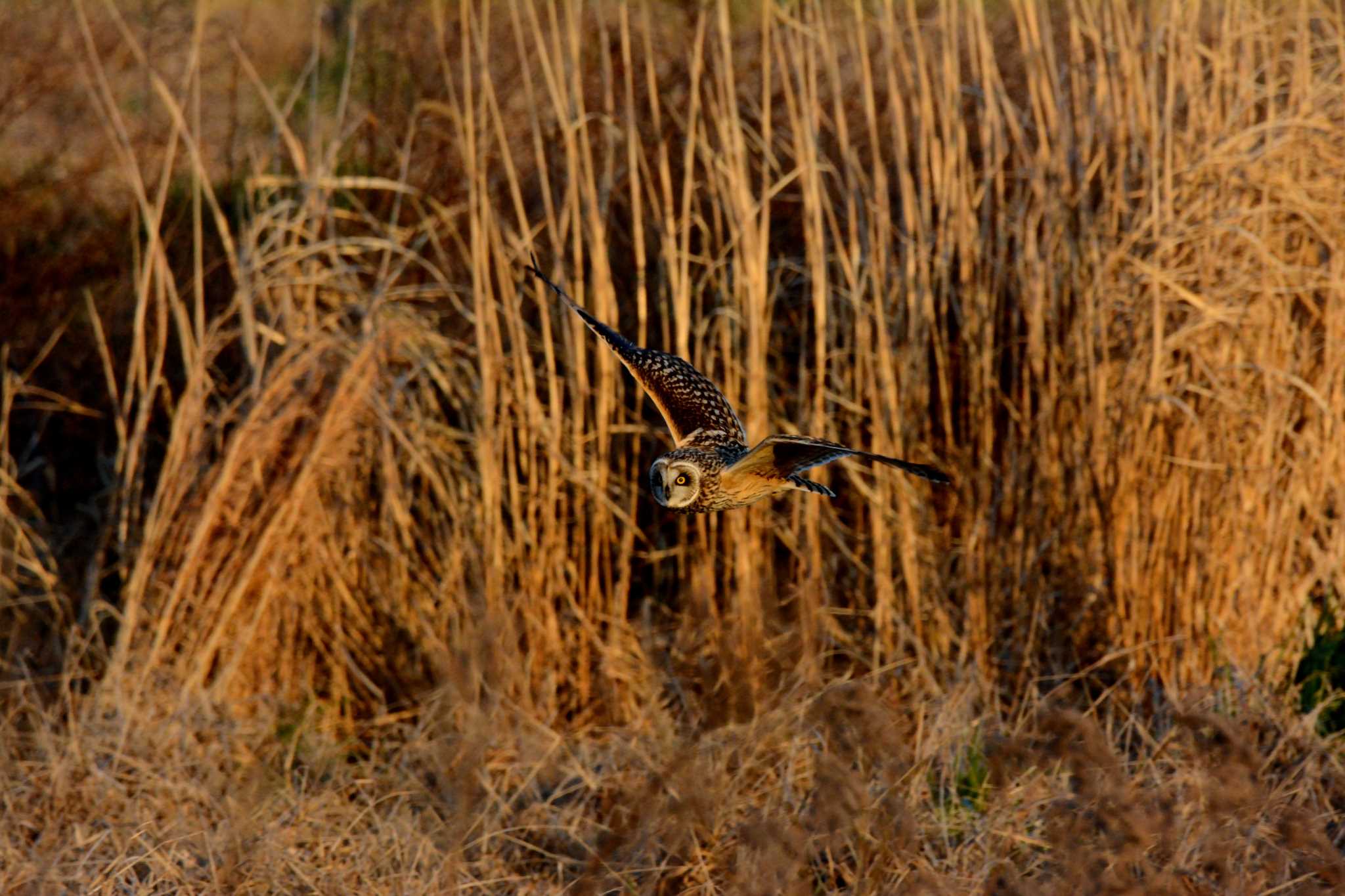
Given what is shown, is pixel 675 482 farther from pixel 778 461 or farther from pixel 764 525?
pixel 764 525

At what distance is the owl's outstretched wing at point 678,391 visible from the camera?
1.86 m

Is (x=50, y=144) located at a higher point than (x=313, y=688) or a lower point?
higher

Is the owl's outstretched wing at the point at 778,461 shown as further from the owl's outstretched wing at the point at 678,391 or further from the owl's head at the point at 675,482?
the owl's outstretched wing at the point at 678,391

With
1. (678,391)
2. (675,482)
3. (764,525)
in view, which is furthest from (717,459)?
(764,525)

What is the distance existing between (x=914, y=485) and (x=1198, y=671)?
0.66m

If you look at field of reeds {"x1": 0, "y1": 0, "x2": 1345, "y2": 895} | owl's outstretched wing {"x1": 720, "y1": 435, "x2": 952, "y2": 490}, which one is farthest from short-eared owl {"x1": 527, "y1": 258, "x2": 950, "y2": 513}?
field of reeds {"x1": 0, "y1": 0, "x2": 1345, "y2": 895}

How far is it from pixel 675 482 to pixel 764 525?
1715 mm

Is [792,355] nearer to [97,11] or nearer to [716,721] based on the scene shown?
[716,721]

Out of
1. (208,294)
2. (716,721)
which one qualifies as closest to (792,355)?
(716,721)

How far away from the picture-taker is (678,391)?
193 cm

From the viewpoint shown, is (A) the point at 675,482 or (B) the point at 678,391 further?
(B) the point at 678,391

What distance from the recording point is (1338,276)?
10.3ft

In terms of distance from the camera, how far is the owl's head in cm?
161

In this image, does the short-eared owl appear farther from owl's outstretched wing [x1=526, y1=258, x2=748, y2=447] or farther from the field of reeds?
the field of reeds
